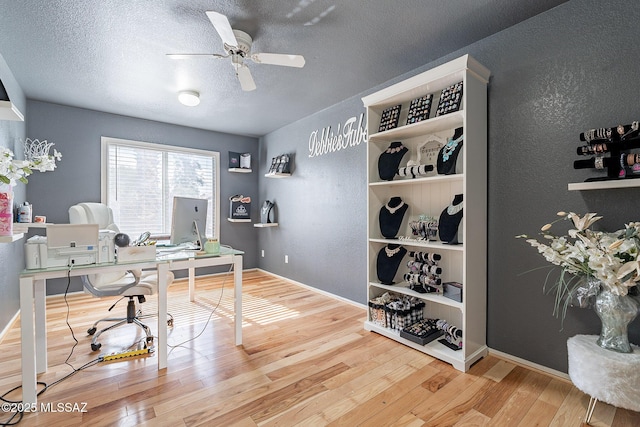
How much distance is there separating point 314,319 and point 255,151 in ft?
11.6

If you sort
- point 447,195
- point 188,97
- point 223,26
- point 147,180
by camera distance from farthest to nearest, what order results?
point 147,180 → point 188,97 → point 447,195 → point 223,26

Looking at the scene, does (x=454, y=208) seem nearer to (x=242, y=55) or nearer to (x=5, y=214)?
(x=242, y=55)

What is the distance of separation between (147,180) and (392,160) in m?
3.66

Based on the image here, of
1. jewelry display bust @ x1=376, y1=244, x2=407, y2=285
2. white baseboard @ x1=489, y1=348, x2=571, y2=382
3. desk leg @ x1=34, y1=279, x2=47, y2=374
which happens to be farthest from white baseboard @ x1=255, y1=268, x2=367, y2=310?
desk leg @ x1=34, y1=279, x2=47, y2=374

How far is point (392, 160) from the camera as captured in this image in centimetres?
272

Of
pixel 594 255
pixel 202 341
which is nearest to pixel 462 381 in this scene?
pixel 594 255

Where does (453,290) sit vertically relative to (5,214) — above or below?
below

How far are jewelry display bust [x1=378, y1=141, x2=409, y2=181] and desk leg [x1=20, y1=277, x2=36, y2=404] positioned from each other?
264 centimetres

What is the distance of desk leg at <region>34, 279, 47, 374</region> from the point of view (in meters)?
1.87

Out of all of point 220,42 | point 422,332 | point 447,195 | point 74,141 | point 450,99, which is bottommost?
point 422,332

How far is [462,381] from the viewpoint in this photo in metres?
1.92

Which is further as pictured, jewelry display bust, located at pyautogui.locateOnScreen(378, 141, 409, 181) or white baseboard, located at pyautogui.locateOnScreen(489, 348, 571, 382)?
jewelry display bust, located at pyautogui.locateOnScreen(378, 141, 409, 181)

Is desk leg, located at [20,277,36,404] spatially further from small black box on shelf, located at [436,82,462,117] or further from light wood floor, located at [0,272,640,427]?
small black box on shelf, located at [436,82,462,117]

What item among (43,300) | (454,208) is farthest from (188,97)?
(454,208)
